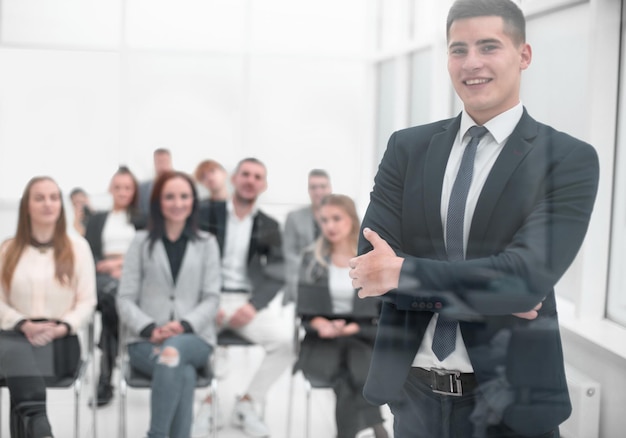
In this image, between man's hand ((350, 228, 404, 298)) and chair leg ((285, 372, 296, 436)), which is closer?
man's hand ((350, 228, 404, 298))

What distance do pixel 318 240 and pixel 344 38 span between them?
638 millimetres

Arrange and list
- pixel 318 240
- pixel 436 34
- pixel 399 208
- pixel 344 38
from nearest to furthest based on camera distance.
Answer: pixel 399 208, pixel 436 34, pixel 344 38, pixel 318 240

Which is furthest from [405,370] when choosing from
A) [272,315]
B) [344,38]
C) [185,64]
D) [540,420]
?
[185,64]

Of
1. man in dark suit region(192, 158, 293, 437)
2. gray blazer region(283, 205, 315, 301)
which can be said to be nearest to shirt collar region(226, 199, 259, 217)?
man in dark suit region(192, 158, 293, 437)

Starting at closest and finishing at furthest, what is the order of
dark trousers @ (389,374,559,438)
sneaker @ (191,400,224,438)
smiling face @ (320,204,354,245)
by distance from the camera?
dark trousers @ (389,374,559,438) < smiling face @ (320,204,354,245) < sneaker @ (191,400,224,438)

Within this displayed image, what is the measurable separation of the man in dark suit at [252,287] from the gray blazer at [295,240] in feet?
0.09

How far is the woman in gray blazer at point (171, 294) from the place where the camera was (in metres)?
2.46

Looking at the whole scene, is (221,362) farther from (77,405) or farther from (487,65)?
(487,65)

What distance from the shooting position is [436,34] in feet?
5.87

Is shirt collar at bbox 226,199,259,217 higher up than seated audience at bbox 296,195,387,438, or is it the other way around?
shirt collar at bbox 226,199,259,217

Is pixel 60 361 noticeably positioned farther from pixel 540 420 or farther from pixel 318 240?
pixel 540 420

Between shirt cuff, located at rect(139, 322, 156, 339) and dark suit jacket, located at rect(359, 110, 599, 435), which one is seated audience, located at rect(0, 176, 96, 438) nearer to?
shirt cuff, located at rect(139, 322, 156, 339)

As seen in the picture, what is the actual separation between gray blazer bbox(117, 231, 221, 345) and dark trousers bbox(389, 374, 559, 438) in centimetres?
96

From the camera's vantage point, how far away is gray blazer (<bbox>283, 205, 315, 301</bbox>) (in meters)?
2.40
